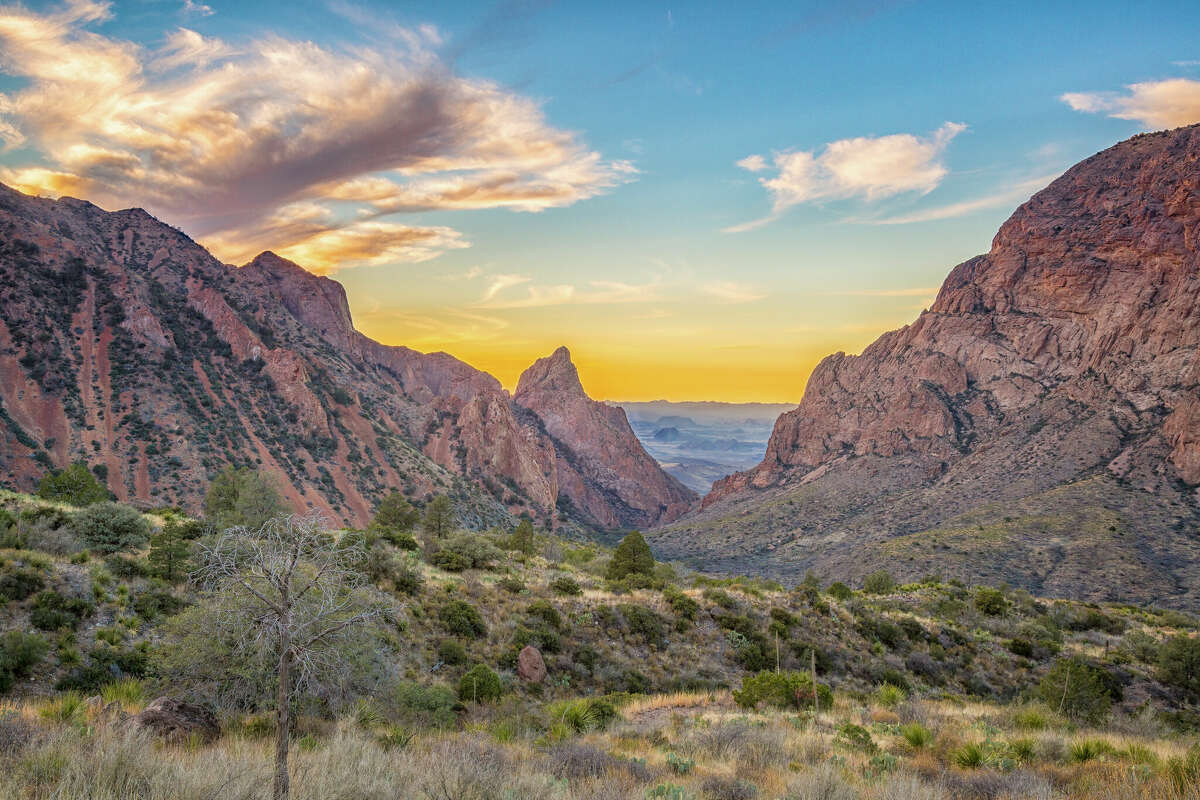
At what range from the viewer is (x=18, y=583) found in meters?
13.9

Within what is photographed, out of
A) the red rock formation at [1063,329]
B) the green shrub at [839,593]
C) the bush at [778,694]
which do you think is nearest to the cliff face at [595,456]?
the red rock formation at [1063,329]

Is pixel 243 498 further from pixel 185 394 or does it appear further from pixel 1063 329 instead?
pixel 1063 329

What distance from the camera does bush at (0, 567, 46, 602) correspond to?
44.8ft

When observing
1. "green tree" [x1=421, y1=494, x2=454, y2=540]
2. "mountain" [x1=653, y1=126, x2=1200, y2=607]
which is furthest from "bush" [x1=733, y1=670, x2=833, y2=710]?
"mountain" [x1=653, y1=126, x2=1200, y2=607]

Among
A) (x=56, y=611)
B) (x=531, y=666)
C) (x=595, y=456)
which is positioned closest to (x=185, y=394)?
(x=56, y=611)

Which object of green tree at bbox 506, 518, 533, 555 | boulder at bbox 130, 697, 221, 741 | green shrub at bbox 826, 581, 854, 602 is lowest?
green shrub at bbox 826, 581, 854, 602

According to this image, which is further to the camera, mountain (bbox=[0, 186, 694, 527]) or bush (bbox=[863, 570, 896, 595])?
mountain (bbox=[0, 186, 694, 527])

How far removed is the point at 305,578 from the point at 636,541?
85.0 ft

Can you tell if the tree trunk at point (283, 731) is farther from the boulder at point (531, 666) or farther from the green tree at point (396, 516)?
the green tree at point (396, 516)

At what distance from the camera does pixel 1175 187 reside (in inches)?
3529

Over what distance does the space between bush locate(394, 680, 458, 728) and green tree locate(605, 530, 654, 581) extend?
19.4 m

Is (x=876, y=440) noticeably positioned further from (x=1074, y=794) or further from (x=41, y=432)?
(x=41, y=432)

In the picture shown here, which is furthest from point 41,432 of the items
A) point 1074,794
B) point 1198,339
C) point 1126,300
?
point 1126,300

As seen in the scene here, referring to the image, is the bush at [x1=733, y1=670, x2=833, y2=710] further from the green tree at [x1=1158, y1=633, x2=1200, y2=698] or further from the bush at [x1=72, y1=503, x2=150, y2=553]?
the bush at [x1=72, y1=503, x2=150, y2=553]
